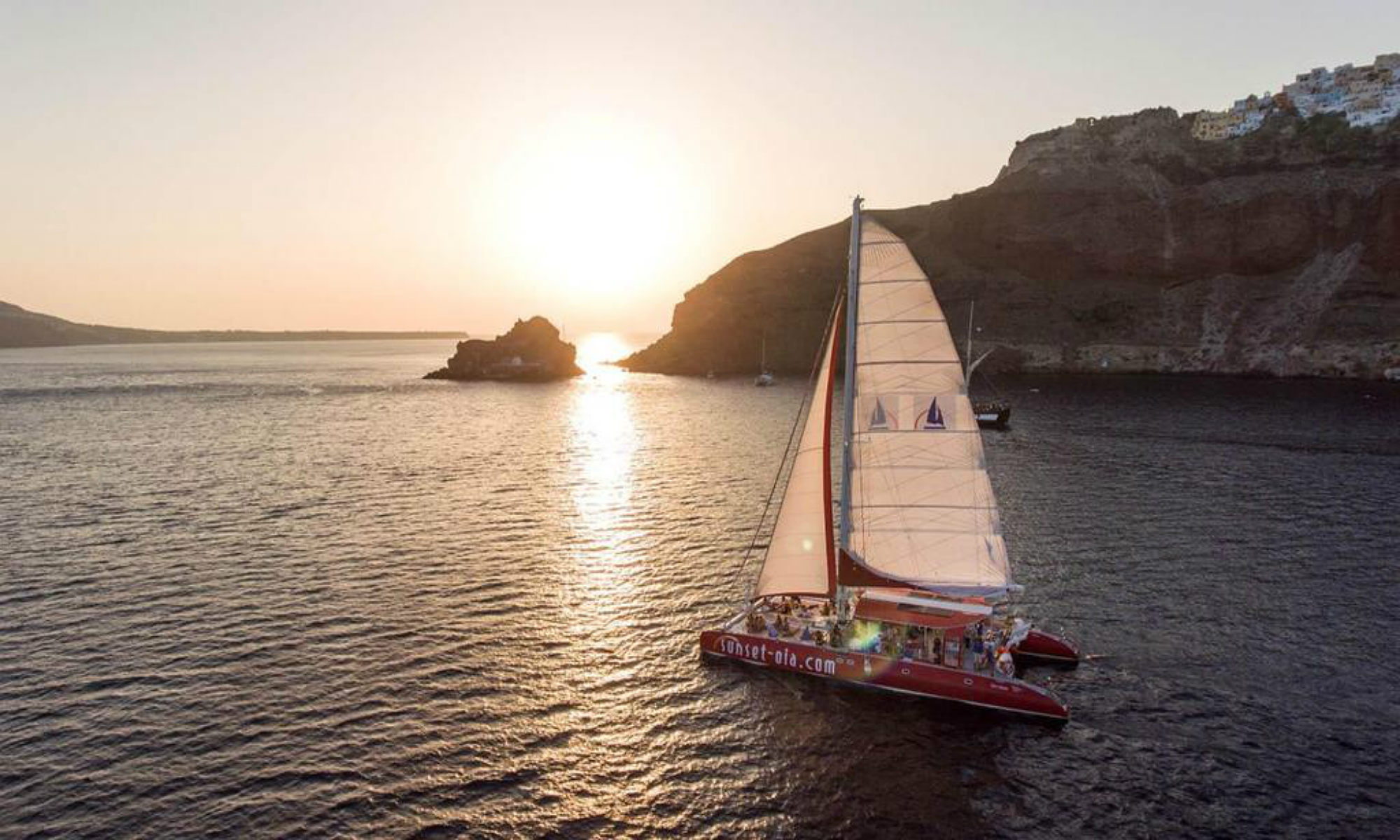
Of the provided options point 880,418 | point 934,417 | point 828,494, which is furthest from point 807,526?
point 934,417

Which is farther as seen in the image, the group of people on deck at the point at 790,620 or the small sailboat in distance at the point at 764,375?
the small sailboat in distance at the point at 764,375

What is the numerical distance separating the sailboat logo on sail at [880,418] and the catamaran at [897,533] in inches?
3.2

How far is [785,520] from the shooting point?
3183 centimetres

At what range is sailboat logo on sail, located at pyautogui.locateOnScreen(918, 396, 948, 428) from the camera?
28688mm

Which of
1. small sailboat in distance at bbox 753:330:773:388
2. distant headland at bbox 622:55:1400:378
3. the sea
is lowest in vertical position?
the sea

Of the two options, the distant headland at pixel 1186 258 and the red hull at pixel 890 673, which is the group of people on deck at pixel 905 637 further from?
the distant headland at pixel 1186 258

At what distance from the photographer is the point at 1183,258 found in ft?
542

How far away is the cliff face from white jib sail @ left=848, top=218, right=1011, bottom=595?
5809 inches

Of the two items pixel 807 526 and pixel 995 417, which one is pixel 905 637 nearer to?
pixel 807 526

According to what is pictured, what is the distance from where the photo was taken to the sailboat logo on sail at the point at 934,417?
28.7m

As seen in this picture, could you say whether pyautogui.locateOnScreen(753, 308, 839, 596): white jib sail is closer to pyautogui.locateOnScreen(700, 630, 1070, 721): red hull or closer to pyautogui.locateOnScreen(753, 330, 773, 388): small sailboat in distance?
pyautogui.locateOnScreen(700, 630, 1070, 721): red hull

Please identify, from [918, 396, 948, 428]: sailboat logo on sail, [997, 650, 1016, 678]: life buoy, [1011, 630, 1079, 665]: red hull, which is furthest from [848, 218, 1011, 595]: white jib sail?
[1011, 630, 1079, 665]: red hull

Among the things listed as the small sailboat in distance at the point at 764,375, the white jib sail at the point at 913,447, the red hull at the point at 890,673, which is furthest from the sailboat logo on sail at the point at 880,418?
the small sailboat in distance at the point at 764,375

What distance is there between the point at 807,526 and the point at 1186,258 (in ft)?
570
